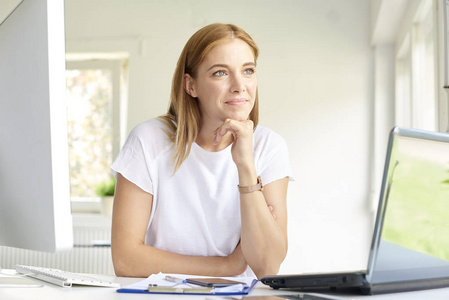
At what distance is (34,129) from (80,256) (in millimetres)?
3594

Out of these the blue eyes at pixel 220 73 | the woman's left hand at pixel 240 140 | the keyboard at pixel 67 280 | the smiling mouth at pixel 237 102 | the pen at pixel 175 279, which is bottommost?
the pen at pixel 175 279

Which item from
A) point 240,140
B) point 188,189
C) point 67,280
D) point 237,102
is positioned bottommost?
point 67,280

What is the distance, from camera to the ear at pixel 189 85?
175cm

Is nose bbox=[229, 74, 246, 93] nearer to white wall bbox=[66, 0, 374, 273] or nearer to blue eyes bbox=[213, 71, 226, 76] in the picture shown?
blue eyes bbox=[213, 71, 226, 76]

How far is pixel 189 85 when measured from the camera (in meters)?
1.76

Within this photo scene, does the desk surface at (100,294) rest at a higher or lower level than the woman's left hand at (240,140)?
lower

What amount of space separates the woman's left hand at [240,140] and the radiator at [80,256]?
2.88 meters

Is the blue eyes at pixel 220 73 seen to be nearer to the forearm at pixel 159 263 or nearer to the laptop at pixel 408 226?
the forearm at pixel 159 263

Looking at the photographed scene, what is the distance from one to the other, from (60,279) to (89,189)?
153 inches

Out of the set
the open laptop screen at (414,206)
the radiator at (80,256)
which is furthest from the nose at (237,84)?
the radiator at (80,256)

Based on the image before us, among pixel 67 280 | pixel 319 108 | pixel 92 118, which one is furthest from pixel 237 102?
pixel 92 118

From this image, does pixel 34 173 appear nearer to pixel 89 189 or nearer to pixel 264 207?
pixel 264 207

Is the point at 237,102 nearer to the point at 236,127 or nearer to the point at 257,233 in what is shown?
the point at 236,127

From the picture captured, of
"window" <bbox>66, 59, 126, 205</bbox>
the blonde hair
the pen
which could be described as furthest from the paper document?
"window" <bbox>66, 59, 126, 205</bbox>
